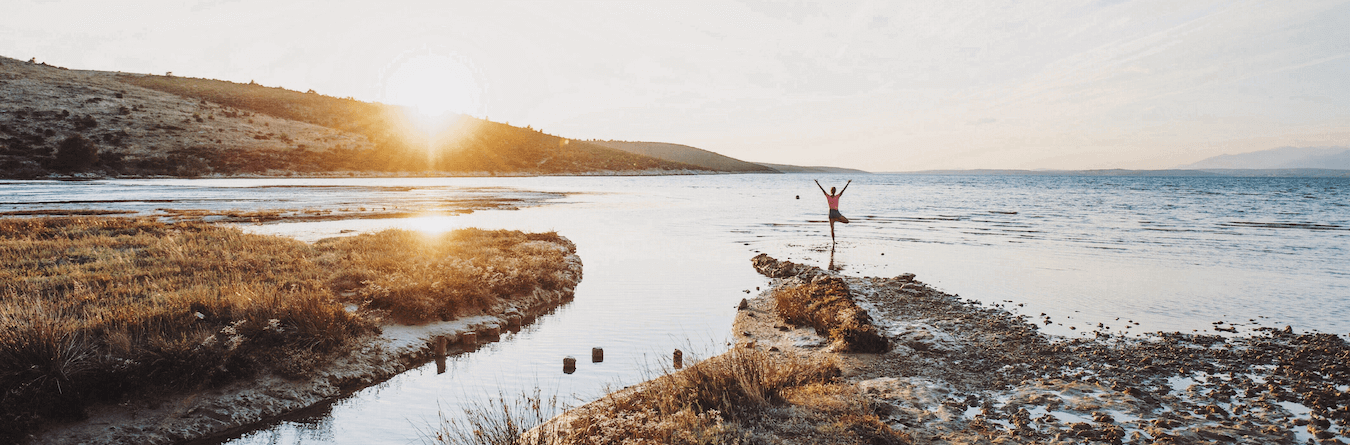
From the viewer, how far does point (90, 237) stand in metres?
Answer: 17.4

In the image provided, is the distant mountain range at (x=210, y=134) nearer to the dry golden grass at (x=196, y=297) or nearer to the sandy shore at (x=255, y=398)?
the dry golden grass at (x=196, y=297)

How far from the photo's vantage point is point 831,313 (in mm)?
11102

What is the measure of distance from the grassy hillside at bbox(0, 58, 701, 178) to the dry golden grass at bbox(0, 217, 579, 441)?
64.6 meters

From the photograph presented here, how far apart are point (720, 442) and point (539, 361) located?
5164 mm

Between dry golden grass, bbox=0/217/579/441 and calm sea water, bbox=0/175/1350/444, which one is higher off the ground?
dry golden grass, bbox=0/217/579/441

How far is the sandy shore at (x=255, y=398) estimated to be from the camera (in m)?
6.77

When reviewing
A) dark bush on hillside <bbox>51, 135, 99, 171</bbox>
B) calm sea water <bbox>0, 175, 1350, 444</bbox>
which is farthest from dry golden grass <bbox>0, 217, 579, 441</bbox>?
dark bush on hillside <bbox>51, 135, 99, 171</bbox>

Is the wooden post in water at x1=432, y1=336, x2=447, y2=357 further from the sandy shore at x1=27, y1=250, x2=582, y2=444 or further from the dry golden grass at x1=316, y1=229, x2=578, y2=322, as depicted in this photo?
the dry golden grass at x1=316, y1=229, x2=578, y2=322

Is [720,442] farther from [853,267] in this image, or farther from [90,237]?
[90,237]

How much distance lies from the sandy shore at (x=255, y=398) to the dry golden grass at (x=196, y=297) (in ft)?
0.66

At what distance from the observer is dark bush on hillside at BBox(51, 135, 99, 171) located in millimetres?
63625

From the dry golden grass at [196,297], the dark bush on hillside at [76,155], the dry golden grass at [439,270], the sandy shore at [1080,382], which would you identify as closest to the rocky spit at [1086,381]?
the sandy shore at [1080,382]

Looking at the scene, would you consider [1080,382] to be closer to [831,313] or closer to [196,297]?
[831,313]

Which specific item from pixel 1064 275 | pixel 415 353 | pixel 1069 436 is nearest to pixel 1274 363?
pixel 1069 436
